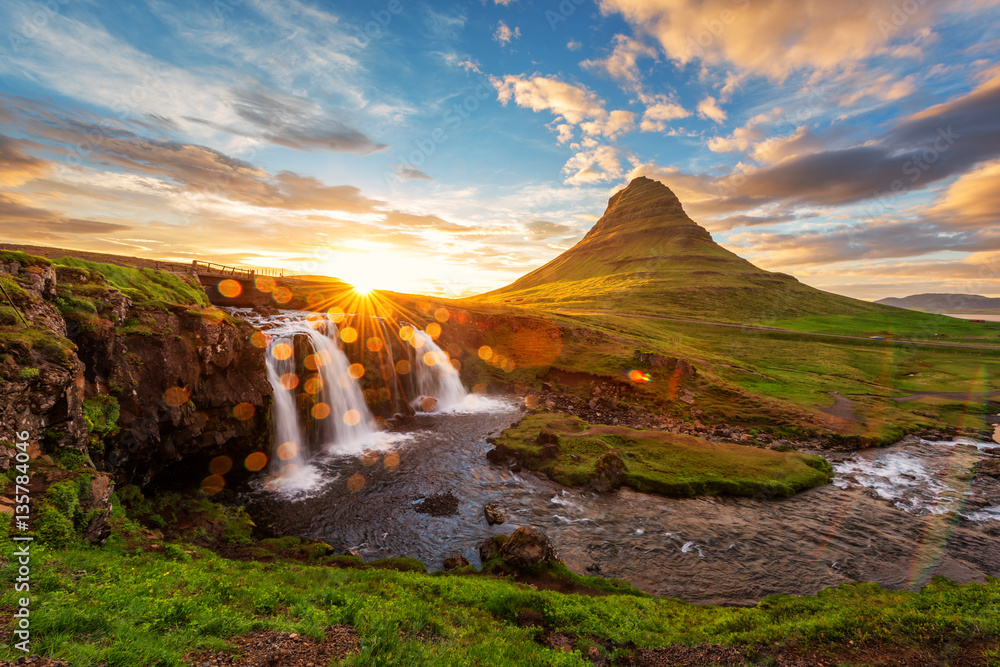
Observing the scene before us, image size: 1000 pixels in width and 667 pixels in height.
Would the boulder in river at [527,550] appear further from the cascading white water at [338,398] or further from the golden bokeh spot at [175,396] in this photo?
the golden bokeh spot at [175,396]

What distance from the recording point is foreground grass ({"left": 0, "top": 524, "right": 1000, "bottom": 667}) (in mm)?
8703

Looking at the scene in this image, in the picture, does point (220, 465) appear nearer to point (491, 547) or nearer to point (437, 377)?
point (491, 547)

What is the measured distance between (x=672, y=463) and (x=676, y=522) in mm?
7520

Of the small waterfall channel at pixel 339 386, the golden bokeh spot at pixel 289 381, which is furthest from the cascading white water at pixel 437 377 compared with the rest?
the golden bokeh spot at pixel 289 381

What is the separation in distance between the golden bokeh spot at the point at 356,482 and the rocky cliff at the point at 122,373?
7.53m

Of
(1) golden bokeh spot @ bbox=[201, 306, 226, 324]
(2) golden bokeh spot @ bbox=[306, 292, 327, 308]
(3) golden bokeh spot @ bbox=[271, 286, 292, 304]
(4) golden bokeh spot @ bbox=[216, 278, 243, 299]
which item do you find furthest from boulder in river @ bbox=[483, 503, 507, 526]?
(3) golden bokeh spot @ bbox=[271, 286, 292, 304]

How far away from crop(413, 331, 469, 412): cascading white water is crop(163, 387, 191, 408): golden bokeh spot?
2829cm

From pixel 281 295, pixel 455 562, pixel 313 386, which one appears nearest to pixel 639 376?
pixel 313 386

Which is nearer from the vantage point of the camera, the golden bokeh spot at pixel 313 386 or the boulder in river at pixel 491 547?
the boulder in river at pixel 491 547

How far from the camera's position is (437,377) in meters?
54.1

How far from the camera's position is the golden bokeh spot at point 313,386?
36.3 meters

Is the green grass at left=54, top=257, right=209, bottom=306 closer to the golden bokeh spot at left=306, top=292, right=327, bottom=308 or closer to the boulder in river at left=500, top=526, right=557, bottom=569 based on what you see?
the boulder in river at left=500, top=526, right=557, bottom=569

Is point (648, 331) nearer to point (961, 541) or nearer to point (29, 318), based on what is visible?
point (961, 541)

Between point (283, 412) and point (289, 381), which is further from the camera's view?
point (289, 381)
